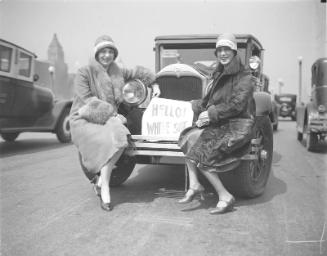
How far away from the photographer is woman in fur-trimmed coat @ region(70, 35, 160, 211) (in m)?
3.33

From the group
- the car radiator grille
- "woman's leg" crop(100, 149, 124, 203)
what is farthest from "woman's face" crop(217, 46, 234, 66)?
"woman's leg" crop(100, 149, 124, 203)

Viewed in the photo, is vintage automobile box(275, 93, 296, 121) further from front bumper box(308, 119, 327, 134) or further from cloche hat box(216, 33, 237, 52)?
cloche hat box(216, 33, 237, 52)

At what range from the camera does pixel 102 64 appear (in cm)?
375

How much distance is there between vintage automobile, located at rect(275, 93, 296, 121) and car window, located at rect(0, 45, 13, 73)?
53.7 ft

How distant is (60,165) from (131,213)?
2.92m

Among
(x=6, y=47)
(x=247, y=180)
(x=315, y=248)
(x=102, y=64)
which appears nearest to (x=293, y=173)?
(x=247, y=180)

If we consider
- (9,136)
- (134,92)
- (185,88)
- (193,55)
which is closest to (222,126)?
(185,88)

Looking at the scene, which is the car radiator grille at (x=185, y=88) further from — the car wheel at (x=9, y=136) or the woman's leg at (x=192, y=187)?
the car wheel at (x=9, y=136)

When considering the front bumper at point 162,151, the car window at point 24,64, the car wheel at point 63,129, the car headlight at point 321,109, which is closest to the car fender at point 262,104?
the front bumper at point 162,151

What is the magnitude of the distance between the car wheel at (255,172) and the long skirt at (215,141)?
1.14ft

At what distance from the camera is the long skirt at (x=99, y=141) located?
10.9 ft

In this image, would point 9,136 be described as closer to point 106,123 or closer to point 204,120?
point 106,123

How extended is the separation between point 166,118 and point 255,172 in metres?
1.16

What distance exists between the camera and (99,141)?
336 cm
